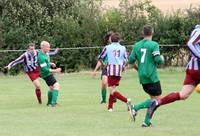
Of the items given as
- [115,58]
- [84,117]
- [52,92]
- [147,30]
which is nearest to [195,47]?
[147,30]

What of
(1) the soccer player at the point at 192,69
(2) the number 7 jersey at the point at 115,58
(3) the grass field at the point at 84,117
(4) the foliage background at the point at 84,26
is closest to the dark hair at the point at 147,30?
(1) the soccer player at the point at 192,69

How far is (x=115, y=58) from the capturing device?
52.6 ft

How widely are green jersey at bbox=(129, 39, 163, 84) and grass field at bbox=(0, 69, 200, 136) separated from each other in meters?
0.92

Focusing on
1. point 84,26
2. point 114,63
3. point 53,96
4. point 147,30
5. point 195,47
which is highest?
point 147,30

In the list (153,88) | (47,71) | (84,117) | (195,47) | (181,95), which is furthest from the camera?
(47,71)

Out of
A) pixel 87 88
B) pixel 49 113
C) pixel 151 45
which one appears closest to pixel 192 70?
pixel 151 45

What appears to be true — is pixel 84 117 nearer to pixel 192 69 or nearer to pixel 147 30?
pixel 147 30

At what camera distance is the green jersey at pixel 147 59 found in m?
12.6

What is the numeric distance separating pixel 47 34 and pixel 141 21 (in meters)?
5.21

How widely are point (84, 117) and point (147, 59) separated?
7.78 feet

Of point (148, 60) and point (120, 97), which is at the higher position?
point (148, 60)

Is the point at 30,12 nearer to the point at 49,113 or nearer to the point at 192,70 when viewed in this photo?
the point at 49,113

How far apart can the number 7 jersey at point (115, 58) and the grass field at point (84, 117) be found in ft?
3.14

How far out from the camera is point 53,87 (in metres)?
17.8
